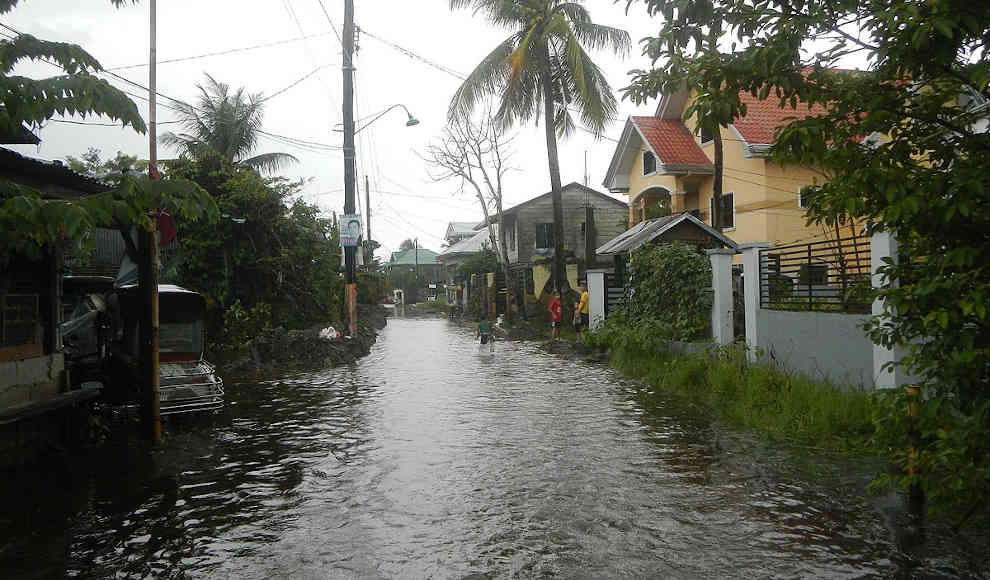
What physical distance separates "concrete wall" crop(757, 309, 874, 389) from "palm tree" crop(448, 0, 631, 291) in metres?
13.8

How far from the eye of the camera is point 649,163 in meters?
31.8

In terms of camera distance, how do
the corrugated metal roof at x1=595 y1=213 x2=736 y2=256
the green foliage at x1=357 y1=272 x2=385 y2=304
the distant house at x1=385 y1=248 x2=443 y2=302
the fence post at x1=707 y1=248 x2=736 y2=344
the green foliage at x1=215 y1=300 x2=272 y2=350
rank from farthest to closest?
the distant house at x1=385 y1=248 x2=443 y2=302, the green foliage at x1=357 y1=272 x2=385 y2=304, the corrugated metal roof at x1=595 y1=213 x2=736 y2=256, the green foliage at x1=215 y1=300 x2=272 y2=350, the fence post at x1=707 y1=248 x2=736 y2=344

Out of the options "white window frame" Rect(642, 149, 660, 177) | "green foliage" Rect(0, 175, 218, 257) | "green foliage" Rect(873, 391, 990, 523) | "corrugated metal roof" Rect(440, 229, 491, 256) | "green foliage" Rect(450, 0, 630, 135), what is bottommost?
"green foliage" Rect(873, 391, 990, 523)

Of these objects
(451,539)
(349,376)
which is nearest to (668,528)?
(451,539)

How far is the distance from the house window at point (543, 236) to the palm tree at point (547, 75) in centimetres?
1737

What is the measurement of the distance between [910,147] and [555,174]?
2248 centimetres

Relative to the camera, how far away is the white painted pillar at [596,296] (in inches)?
871

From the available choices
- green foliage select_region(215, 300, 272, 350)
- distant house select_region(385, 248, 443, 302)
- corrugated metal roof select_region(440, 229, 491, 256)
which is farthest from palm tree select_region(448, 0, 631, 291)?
distant house select_region(385, 248, 443, 302)

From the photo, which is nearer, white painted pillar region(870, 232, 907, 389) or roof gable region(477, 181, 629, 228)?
white painted pillar region(870, 232, 907, 389)

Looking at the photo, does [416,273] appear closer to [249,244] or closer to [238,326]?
[249,244]

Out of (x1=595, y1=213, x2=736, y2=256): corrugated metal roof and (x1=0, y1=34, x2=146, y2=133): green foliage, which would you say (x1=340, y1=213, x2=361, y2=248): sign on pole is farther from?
(x1=0, y1=34, x2=146, y2=133): green foliage

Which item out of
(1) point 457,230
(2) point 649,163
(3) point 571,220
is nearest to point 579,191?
(3) point 571,220

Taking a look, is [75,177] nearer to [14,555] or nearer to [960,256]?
[14,555]

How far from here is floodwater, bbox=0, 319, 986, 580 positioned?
547cm
